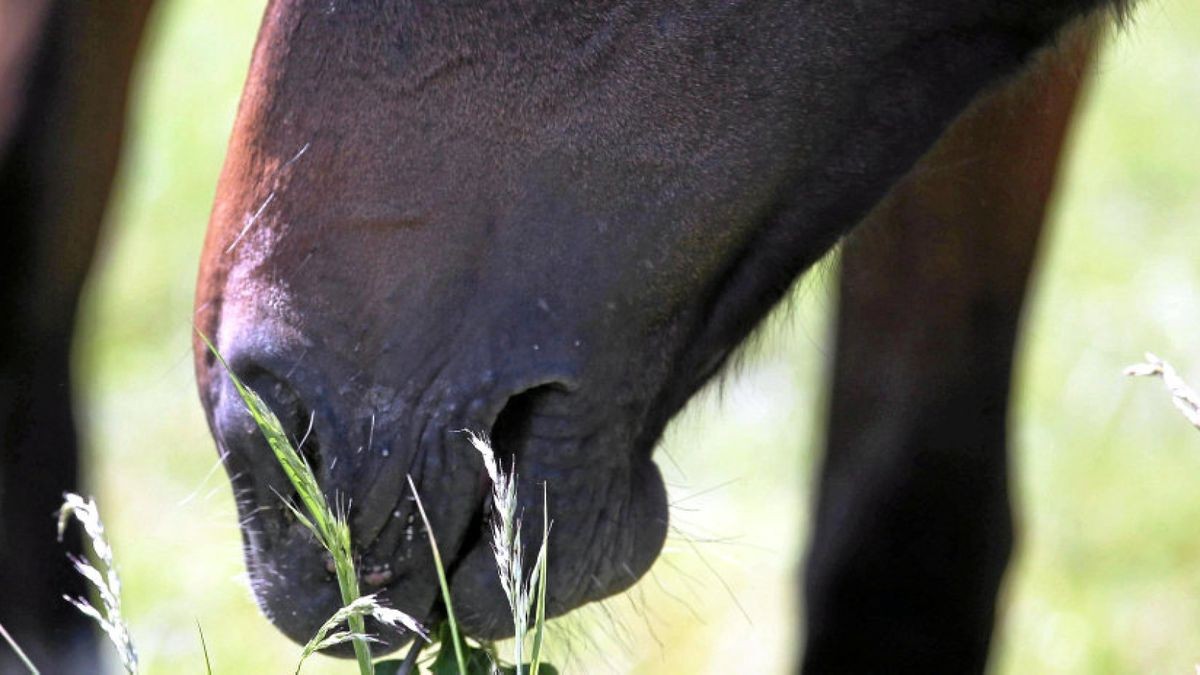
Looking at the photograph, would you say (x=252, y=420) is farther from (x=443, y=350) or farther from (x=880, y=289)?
(x=880, y=289)

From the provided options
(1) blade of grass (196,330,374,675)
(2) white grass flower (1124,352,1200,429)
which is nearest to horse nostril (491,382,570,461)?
(1) blade of grass (196,330,374,675)

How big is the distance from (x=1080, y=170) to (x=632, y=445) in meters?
3.10

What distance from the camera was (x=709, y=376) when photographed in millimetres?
1732

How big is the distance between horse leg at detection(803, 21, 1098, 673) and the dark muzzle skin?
3.07 feet

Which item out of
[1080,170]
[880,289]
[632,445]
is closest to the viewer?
[632,445]

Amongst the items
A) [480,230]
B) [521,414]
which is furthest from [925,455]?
[480,230]

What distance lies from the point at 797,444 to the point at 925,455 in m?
1.15

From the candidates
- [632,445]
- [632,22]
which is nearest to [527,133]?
[632,22]

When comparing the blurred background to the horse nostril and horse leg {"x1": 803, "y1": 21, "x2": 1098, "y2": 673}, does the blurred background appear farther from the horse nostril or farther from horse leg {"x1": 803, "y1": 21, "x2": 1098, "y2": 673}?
the horse nostril

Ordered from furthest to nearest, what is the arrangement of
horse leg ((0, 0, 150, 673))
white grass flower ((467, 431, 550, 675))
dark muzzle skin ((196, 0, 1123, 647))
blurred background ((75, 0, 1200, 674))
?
blurred background ((75, 0, 1200, 674)), horse leg ((0, 0, 150, 673)), dark muzzle skin ((196, 0, 1123, 647)), white grass flower ((467, 431, 550, 675))

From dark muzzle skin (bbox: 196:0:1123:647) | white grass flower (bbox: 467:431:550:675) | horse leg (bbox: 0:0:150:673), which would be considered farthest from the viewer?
horse leg (bbox: 0:0:150:673)

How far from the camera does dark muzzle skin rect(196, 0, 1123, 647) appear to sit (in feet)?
4.85

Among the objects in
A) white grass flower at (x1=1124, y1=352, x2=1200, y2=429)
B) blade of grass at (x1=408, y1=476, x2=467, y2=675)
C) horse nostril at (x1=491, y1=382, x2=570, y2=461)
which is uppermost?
white grass flower at (x1=1124, y1=352, x2=1200, y2=429)

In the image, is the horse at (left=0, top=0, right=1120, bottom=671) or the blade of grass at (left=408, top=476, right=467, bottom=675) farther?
the horse at (left=0, top=0, right=1120, bottom=671)
